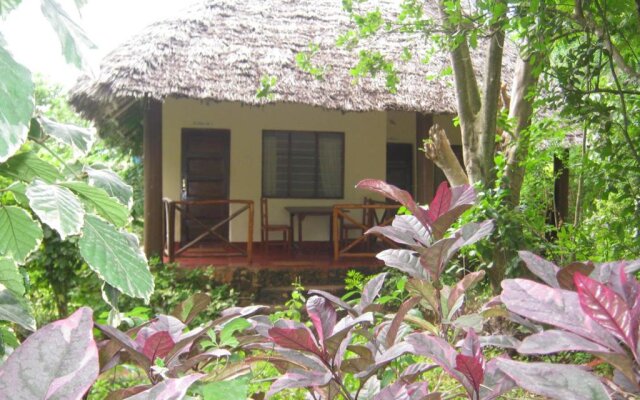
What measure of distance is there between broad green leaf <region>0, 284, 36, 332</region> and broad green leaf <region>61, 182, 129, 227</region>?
6.8 inches

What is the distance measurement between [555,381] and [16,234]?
79 cm

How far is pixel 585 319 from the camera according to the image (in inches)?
24.9

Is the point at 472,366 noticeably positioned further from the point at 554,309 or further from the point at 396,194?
the point at 396,194

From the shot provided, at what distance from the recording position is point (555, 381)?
0.57 metres

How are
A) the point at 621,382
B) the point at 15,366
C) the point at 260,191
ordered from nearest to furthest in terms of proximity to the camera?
1. the point at 15,366
2. the point at 621,382
3. the point at 260,191

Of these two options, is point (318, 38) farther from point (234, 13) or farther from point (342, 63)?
point (234, 13)

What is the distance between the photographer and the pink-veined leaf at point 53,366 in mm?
459

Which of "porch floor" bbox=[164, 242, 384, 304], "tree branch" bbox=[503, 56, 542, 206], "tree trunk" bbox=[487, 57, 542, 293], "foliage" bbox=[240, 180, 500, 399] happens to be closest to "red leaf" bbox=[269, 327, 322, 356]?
"foliage" bbox=[240, 180, 500, 399]

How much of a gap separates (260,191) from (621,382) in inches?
310

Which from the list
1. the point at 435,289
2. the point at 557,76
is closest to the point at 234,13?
the point at 557,76

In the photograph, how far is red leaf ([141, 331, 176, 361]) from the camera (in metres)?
0.84

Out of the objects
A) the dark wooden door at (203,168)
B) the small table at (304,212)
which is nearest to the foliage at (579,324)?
the small table at (304,212)

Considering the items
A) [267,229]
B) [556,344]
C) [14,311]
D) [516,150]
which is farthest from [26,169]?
→ [267,229]

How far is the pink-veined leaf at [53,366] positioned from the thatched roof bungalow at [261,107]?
252 inches
